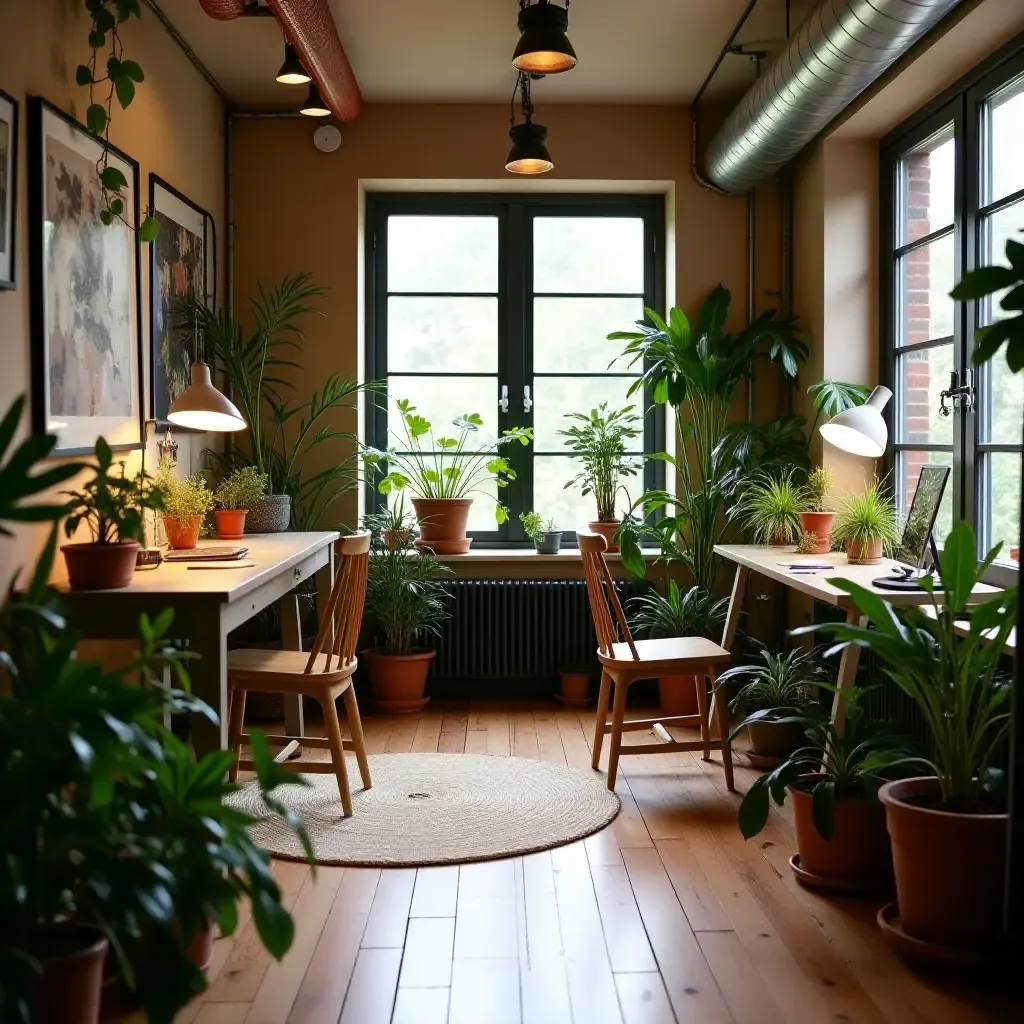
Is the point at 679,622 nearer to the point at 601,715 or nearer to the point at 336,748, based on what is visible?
the point at 601,715

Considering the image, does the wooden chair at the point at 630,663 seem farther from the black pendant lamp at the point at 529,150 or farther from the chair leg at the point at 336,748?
the black pendant lamp at the point at 529,150

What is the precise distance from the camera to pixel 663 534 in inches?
212

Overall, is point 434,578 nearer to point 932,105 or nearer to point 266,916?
point 932,105

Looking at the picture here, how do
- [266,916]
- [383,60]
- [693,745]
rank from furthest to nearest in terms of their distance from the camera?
[383,60]
[693,745]
[266,916]

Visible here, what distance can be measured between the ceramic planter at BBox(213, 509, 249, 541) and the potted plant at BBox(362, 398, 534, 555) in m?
1.07

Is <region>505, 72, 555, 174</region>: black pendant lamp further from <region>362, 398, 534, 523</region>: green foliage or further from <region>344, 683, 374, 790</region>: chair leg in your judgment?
<region>344, 683, 374, 790</region>: chair leg

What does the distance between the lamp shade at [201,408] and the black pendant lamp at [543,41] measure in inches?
56.2

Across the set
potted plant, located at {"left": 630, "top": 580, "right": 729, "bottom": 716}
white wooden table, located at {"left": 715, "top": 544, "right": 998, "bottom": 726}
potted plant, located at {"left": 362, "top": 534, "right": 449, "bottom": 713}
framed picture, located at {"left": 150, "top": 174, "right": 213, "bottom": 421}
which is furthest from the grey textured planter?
white wooden table, located at {"left": 715, "top": 544, "right": 998, "bottom": 726}

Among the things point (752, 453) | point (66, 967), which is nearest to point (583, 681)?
point (752, 453)

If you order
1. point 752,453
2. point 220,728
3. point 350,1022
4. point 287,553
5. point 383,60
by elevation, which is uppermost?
point 383,60

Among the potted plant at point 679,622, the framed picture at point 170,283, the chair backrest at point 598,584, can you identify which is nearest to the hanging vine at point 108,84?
the framed picture at point 170,283

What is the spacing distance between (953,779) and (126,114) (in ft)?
10.9

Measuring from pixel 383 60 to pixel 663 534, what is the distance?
2.34 metres

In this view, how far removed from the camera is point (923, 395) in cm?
466
